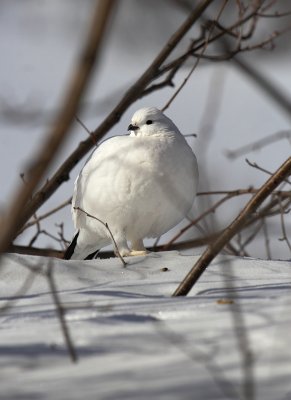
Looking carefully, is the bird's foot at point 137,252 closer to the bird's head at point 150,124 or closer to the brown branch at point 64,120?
the bird's head at point 150,124

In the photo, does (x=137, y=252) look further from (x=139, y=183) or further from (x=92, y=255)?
(x=92, y=255)

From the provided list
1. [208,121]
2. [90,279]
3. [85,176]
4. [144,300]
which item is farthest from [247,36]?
[208,121]

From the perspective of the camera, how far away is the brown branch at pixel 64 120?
0.95 m

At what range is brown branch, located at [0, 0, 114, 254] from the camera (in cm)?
95

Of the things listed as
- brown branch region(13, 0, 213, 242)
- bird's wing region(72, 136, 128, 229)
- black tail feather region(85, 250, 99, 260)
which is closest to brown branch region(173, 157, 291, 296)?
brown branch region(13, 0, 213, 242)

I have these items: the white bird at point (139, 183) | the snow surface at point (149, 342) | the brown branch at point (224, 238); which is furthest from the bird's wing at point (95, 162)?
the brown branch at point (224, 238)

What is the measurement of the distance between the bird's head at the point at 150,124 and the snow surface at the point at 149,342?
1.66 meters

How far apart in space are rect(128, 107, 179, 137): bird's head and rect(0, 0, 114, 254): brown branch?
3.56 meters

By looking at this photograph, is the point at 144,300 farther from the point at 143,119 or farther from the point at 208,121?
the point at 143,119

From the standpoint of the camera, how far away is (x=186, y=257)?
367 cm

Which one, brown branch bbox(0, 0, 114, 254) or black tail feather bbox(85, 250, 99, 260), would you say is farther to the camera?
black tail feather bbox(85, 250, 99, 260)

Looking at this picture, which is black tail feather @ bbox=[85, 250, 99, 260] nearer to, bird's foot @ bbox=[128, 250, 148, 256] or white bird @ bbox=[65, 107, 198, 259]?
white bird @ bbox=[65, 107, 198, 259]

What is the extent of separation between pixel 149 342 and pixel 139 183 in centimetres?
224

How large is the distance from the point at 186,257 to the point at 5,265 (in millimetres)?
813
